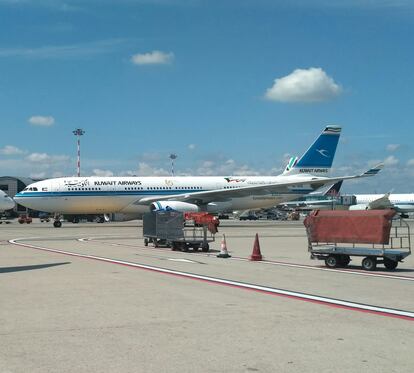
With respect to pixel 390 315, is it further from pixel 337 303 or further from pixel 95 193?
pixel 95 193

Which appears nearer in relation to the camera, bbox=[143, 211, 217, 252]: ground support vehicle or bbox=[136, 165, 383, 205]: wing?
bbox=[143, 211, 217, 252]: ground support vehicle

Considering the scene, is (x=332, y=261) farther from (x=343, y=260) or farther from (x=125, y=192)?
(x=125, y=192)

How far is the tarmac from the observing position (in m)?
5.94

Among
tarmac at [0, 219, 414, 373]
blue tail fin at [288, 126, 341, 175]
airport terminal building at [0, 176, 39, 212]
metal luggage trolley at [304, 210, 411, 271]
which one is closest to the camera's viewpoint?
tarmac at [0, 219, 414, 373]

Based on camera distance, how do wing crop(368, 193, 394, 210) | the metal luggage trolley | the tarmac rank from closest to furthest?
the tarmac < the metal luggage trolley < wing crop(368, 193, 394, 210)

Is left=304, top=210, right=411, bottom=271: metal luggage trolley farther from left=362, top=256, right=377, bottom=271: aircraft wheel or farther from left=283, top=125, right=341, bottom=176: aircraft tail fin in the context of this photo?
left=283, top=125, right=341, bottom=176: aircraft tail fin

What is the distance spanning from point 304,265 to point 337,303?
711cm

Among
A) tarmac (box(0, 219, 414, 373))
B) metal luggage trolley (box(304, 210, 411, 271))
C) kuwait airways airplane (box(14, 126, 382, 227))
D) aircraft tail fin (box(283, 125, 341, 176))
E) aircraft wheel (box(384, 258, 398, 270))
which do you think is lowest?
tarmac (box(0, 219, 414, 373))

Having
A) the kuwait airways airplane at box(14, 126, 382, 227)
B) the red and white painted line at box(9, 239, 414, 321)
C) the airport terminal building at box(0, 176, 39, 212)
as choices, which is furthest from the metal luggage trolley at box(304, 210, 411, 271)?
the airport terminal building at box(0, 176, 39, 212)

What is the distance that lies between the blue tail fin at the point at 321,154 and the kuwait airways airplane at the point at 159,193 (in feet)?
5.99

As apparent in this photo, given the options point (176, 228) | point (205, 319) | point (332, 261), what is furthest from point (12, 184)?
point (205, 319)

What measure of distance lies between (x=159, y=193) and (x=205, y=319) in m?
42.6

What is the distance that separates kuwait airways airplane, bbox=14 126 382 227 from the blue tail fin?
71.9 inches

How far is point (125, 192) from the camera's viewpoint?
4956 centimetres
